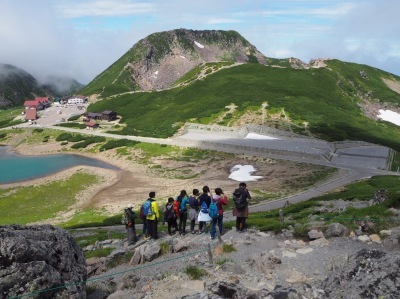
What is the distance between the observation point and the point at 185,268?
1727cm

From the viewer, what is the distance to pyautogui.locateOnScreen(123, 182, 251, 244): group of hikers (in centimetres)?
2191

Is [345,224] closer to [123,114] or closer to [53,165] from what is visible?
[53,165]

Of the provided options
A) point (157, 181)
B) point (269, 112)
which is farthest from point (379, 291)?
point (269, 112)

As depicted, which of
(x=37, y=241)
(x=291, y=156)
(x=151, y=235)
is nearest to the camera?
(x=37, y=241)

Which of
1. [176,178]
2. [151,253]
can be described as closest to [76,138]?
[176,178]

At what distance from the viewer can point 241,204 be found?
2233cm

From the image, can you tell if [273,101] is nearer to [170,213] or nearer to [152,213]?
[170,213]

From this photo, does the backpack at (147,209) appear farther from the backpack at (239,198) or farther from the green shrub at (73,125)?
the green shrub at (73,125)

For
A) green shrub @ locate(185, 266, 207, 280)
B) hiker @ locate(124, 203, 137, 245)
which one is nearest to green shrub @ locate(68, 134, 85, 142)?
hiker @ locate(124, 203, 137, 245)

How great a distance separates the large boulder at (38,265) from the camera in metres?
12.1

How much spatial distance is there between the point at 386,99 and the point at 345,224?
501 ft

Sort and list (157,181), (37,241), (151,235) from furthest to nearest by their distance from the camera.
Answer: (157,181) → (151,235) → (37,241)

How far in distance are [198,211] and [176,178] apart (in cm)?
4657

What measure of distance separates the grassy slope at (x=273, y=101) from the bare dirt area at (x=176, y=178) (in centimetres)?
2360
